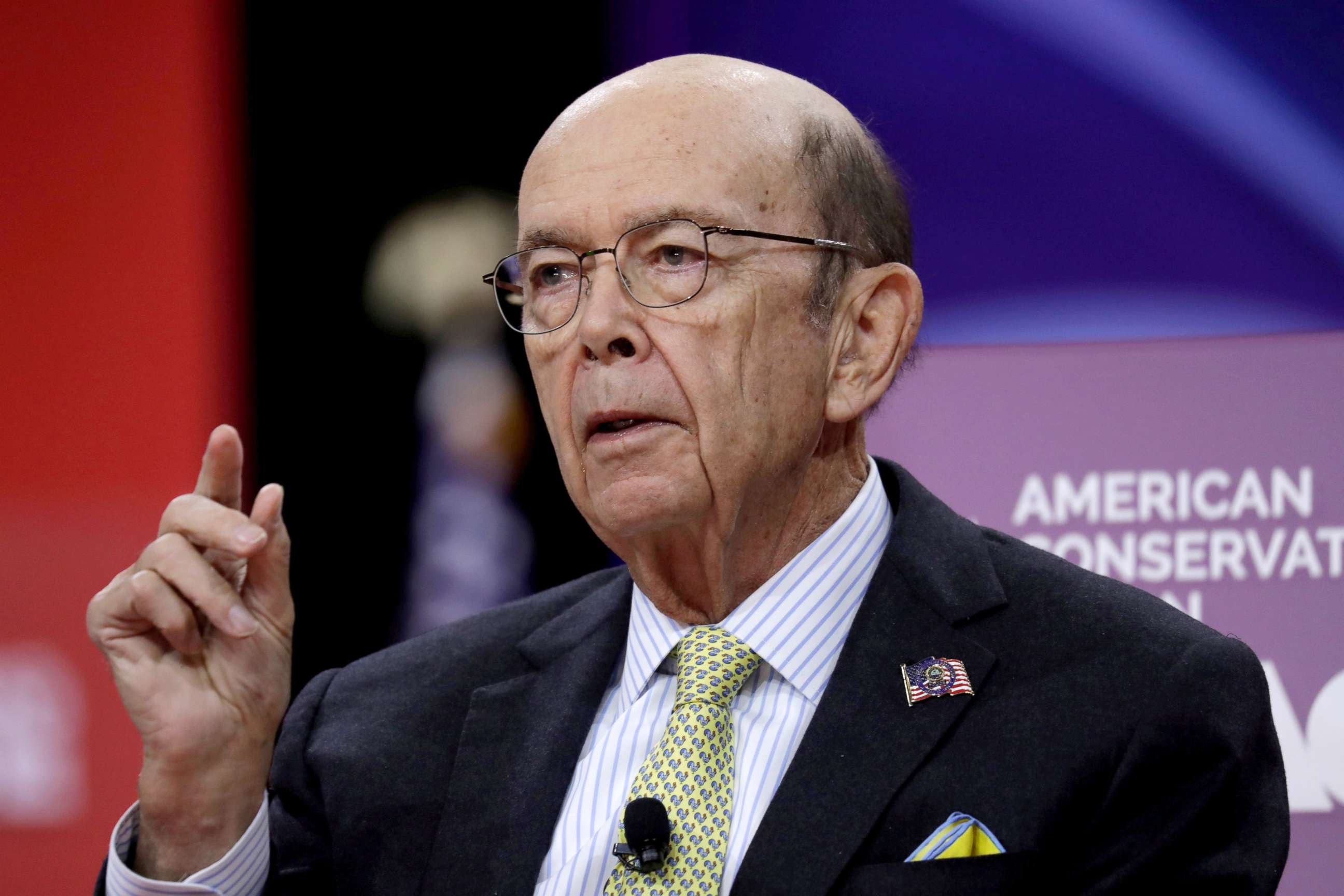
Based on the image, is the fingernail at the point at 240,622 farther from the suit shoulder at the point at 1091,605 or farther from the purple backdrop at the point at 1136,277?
the purple backdrop at the point at 1136,277

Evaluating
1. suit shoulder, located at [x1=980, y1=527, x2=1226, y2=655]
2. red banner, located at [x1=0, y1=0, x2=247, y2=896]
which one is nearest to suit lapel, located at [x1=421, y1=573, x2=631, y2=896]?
suit shoulder, located at [x1=980, y1=527, x2=1226, y2=655]

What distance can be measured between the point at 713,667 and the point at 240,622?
25.4 inches

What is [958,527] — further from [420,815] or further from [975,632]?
[420,815]

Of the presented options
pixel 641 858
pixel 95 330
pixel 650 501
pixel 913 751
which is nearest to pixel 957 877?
pixel 913 751

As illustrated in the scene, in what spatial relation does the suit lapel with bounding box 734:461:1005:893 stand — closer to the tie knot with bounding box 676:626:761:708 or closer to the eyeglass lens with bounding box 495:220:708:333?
the tie knot with bounding box 676:626:761:708

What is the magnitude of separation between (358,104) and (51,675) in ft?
4.85

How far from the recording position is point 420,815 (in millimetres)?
1991

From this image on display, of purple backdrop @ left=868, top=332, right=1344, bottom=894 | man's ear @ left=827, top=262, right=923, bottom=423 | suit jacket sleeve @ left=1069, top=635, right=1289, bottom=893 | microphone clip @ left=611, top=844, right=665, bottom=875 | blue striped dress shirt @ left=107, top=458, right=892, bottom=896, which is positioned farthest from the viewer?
purple backdrop @ left=868, top=332, right=1344, bottom=894

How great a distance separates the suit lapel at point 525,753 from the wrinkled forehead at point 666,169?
2.10ft

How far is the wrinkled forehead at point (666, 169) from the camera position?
1882mm

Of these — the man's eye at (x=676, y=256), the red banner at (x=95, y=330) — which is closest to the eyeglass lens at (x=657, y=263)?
the man's eye at (x=676, y=256)

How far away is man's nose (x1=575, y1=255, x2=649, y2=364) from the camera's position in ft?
6.11

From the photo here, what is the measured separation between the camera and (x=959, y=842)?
65.1 inches

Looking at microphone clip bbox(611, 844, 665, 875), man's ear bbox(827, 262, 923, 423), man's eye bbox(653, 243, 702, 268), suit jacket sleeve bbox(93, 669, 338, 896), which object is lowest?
suit jacket sleeve bbox(93, 669, 338, 896)
